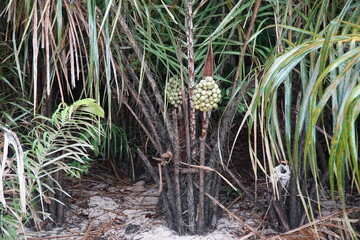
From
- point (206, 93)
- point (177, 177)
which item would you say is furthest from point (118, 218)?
point (206, 93)

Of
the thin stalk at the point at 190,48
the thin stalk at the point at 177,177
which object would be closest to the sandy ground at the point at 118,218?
the thin stalk at the point at 177,177

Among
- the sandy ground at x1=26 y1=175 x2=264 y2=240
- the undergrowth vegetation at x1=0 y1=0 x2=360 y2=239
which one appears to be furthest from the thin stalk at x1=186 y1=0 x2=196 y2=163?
the sandy ground at x1=26 y1=175 x2=264 y2=240

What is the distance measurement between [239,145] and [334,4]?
1.09 metres

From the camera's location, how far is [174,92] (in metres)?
1.40

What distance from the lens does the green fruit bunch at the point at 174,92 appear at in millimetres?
1405

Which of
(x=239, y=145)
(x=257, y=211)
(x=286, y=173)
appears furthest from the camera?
(x=239, y=145)

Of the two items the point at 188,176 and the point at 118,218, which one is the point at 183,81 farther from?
the point at 118,218

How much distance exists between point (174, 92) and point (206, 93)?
0.16 meters

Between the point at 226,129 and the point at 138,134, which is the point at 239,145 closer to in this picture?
the point at 138,134

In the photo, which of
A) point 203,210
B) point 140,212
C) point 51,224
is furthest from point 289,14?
point 51,224

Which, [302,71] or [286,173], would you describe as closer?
[302,71]

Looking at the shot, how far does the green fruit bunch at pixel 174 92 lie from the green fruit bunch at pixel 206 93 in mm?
123

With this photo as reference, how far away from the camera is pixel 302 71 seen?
3.95ft

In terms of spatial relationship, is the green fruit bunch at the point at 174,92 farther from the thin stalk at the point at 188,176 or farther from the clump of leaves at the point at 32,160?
the clump of leaves at the point at 32,160
